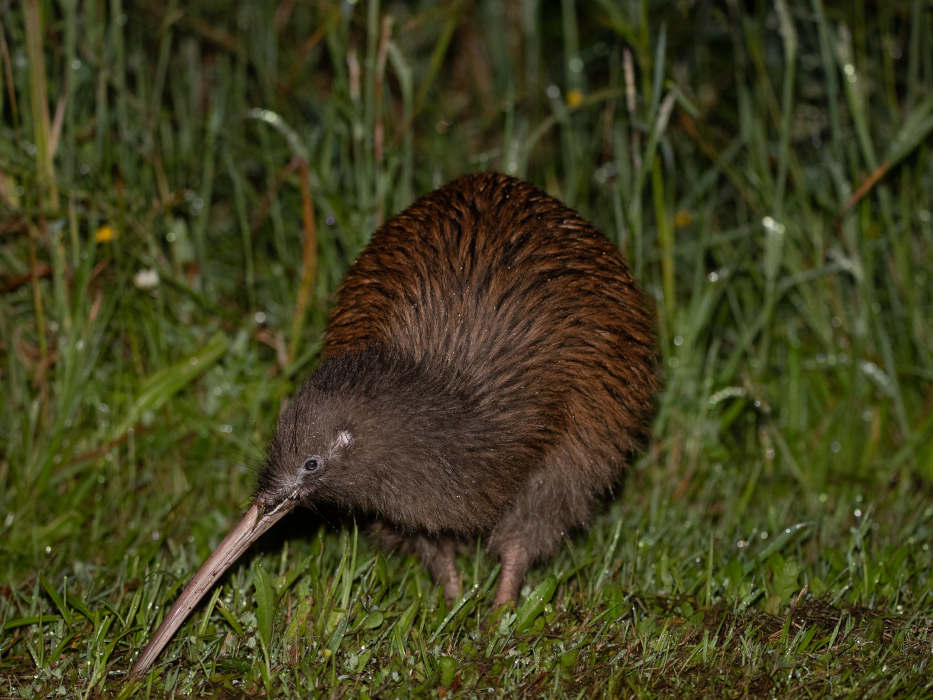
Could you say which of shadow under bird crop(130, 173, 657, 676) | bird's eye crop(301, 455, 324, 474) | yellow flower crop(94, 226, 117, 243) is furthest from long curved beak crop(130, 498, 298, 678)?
yellow flower crop(94, 226, 117, 243)

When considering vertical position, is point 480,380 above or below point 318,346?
above

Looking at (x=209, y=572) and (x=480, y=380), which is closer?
(x=209, y=572)

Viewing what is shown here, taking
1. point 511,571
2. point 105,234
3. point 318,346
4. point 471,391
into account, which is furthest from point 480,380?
point 105,234

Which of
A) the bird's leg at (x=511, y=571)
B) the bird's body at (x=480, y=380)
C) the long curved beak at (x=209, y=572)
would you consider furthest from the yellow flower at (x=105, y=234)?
the bird's leg at (x=511, y=571)

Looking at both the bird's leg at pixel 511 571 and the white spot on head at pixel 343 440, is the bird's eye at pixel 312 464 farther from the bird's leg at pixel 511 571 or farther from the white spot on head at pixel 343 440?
the bird's leg at pixel 511 571

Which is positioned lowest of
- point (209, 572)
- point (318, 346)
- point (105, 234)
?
point (209, 572)

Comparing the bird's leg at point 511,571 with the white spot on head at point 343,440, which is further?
the bird's leg at point 511,571

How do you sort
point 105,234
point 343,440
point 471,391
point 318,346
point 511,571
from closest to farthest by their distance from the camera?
point 343,440, point 471,391, point 511,571, point 318,346, point 105,234

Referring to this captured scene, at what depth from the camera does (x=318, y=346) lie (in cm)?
431

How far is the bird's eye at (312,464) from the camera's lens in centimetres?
309

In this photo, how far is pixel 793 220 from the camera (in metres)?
5.04

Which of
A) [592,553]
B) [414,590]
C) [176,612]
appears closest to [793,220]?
[592,553]

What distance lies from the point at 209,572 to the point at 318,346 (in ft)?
4.43

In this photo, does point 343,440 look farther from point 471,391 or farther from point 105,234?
point 105,234
